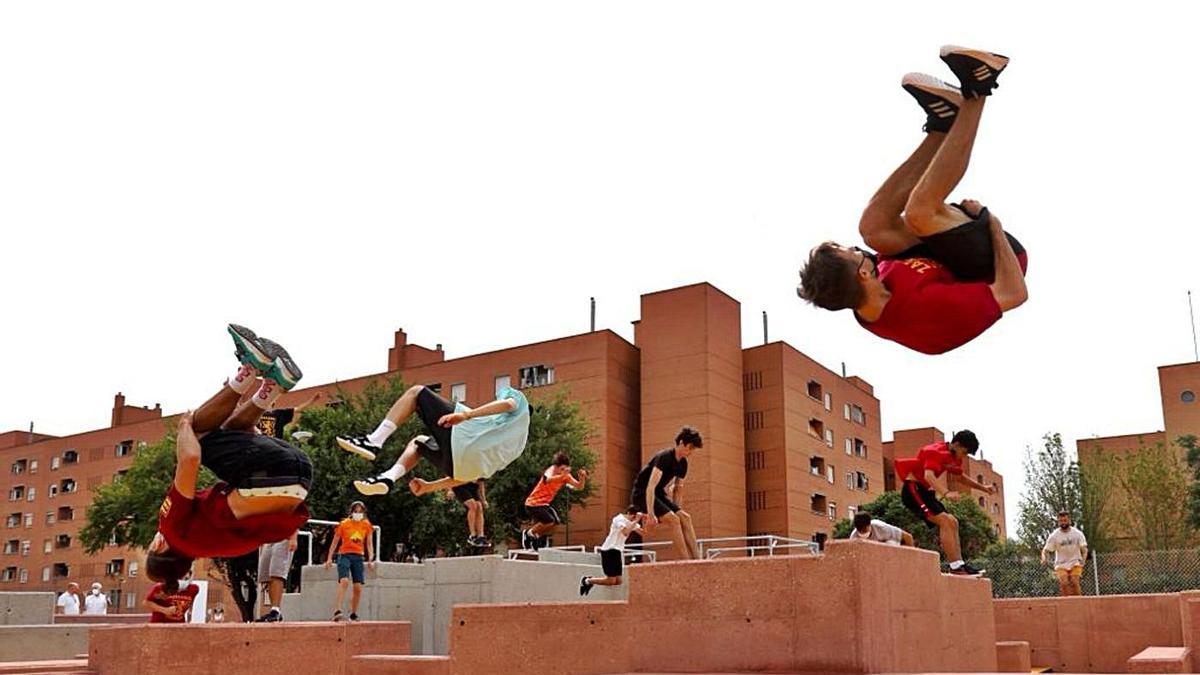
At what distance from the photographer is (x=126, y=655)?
34.9 feet

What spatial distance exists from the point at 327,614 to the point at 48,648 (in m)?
4.59

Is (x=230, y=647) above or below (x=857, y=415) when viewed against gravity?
below

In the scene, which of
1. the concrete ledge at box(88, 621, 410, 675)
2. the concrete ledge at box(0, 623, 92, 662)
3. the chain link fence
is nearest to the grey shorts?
the concrete ledge at box(88, 621, 410, 675)

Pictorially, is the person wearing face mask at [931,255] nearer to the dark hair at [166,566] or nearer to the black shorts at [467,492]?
the dark hair at [166,566]

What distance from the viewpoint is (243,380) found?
23.6ft

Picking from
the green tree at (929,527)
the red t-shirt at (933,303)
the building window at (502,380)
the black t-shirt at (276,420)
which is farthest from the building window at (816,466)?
Answer: the red t-shirt at (933,303)

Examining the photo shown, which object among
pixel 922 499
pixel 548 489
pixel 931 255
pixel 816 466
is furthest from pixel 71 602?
pixel 816 466

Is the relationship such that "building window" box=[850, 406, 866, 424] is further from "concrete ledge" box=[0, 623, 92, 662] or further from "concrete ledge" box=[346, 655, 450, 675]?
"concrete ledge" box=[346, 655, 450, 675]

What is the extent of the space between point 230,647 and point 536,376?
4958cm

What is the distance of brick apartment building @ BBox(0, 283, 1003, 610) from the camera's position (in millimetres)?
57031

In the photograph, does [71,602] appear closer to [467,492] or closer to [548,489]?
[548,489]

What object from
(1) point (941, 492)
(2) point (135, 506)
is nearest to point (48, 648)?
(1) point (941, 492)

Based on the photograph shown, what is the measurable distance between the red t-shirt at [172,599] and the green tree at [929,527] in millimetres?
49981

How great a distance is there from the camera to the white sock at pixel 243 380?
715cm
